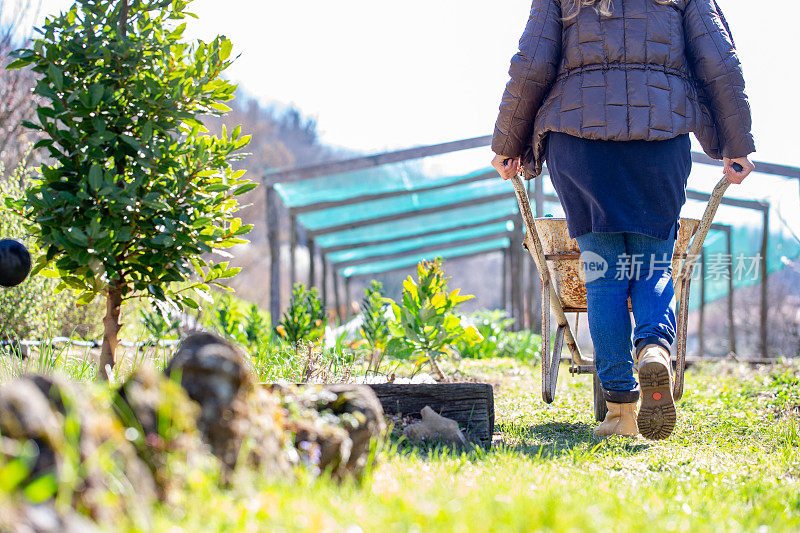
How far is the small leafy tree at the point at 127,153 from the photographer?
8.23 feet

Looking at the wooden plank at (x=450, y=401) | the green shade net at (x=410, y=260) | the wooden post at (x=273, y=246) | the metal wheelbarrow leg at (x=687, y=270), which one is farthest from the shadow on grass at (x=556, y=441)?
the green shade net at (x=410, y=260)

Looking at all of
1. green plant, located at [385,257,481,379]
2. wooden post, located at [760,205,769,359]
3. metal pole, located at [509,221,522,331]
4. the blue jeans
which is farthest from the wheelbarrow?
metal pole, located at [509,221,522,331]

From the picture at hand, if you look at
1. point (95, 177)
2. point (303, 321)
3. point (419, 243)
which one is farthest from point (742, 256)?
point (95, 177)

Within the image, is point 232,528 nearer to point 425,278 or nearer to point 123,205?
point 123,205

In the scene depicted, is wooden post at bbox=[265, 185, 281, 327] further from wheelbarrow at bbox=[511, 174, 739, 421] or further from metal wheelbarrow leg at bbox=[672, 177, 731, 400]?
metal wheelbarrow leg at bbox=[672, 177, 731, 400]

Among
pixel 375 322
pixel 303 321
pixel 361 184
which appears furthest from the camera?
pixel 361 184

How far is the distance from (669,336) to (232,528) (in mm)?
1988

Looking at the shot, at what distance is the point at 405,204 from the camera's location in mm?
11039

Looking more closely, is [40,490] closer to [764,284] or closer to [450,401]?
[450,401]

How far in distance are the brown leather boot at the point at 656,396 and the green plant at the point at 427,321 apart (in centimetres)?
173

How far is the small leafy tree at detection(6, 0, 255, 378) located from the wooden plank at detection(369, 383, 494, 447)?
0.80 meters

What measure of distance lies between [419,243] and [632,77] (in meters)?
12.0

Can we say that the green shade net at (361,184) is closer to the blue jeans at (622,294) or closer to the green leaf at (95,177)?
the green leaf at (95,177)

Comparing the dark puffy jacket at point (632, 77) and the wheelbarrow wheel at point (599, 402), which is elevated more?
the dark puffy jacket at point (632, 77)
